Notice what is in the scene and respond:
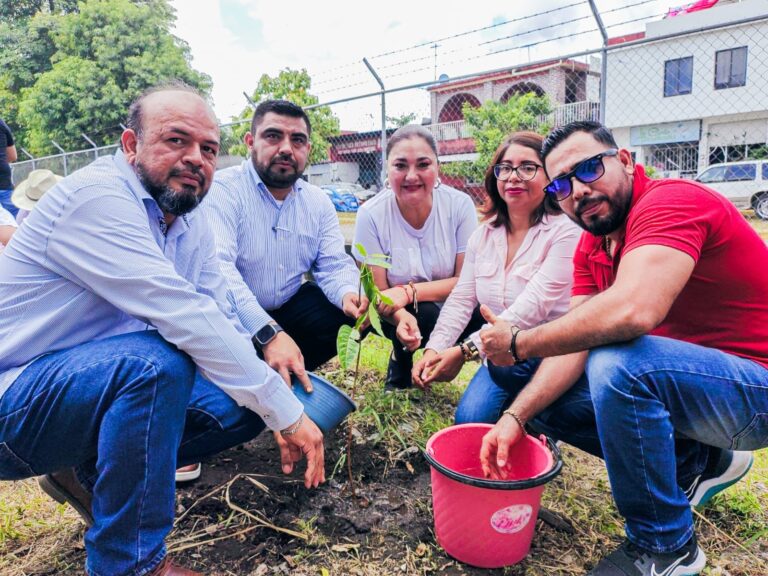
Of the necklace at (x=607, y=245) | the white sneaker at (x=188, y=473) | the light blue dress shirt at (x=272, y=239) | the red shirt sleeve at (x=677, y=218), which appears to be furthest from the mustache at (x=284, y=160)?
the red shirt sleeve at (x=677, y=218)

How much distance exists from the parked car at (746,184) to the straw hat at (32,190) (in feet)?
38.3

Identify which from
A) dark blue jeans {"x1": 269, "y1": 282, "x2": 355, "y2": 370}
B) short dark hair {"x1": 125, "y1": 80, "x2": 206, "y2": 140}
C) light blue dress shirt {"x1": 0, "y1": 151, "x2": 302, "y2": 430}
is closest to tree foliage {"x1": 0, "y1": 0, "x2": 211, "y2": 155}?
dark blue jeans {"x1": 269, "y1": 282, "x2": 355, "y2": 370}

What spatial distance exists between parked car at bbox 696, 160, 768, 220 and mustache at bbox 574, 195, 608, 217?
1142 cm

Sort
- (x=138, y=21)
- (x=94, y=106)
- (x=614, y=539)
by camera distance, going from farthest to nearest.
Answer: (x=138, y=21) < (x=94, y=106) < (x=614, y=539)

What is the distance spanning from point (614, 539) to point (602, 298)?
89 cm

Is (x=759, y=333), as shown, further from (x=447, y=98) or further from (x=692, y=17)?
(x=447, y=98)

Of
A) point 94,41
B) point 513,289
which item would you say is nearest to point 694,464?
point 513,289

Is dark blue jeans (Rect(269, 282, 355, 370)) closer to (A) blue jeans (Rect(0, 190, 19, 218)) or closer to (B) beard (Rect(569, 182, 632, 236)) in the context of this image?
(B) beard (Rect(569, 182, 632, 236))

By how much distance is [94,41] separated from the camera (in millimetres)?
20953

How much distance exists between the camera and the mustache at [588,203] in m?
1.71

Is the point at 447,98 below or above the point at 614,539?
above

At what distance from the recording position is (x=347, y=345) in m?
1.81

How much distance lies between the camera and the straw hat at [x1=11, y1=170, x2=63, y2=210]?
14.0 ft

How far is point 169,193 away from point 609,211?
4.50 feet
